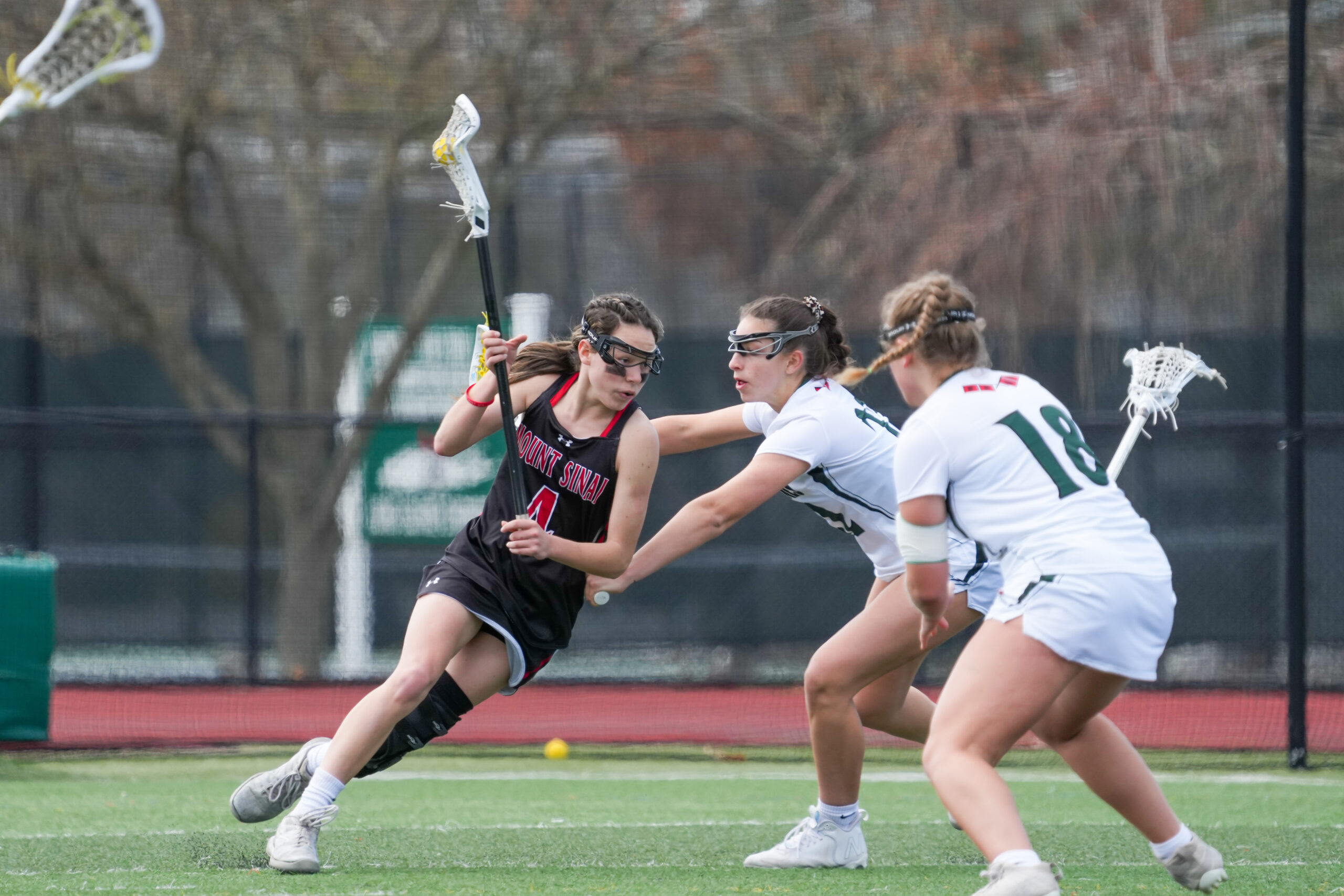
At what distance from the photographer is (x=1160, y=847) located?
337 centimetres

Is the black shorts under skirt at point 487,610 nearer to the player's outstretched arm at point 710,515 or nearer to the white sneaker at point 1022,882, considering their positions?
the player's outstretched arm at point 710,515

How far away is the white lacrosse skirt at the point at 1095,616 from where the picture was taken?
3.00 m

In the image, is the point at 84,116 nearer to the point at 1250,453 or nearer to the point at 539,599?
the point at 539,599

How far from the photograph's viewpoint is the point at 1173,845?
3350mm

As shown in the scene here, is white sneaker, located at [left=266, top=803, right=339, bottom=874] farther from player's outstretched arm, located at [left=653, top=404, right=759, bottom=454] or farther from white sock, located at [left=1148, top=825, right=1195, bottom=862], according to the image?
white sock, located at [left=1148, top=825, right=1195, bottom=862]

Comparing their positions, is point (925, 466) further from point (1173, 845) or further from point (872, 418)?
point (872, 418)

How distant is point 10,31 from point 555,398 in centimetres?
635

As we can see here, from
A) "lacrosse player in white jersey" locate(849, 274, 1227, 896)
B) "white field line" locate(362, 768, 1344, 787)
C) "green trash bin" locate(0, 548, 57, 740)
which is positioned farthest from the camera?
"green trash bin" locate(0, 548, 57, 740)

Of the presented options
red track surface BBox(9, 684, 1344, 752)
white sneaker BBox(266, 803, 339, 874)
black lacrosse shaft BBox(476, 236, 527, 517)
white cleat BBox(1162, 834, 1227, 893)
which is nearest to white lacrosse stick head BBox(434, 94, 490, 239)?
black lacrosse shaft BBox(476, 236, 527, 517)

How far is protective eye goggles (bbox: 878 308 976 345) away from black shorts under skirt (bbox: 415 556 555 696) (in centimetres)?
147

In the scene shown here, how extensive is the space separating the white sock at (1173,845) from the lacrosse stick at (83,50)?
3.01 meters

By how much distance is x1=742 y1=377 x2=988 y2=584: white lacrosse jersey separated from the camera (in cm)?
413

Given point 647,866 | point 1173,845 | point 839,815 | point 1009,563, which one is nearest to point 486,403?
point 647,866

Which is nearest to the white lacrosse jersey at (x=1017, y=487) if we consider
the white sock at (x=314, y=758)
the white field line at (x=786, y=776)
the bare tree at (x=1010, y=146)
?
the white sock at (x=314, y=758)
